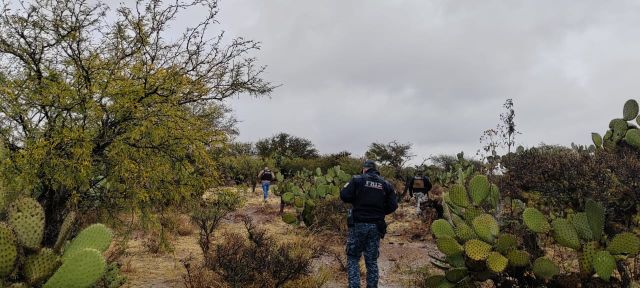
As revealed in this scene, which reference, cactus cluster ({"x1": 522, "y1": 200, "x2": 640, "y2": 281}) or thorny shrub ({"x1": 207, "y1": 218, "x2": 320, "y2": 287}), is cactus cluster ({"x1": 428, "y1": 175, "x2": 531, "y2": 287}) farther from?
thorny shrub ({"x1": 207, "y1": 218, "x2": 320, "y2": 287})

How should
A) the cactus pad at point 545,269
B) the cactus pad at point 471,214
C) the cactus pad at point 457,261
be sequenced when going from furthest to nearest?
1. the cactus pad at point 471,214
2. the cactus pad at point 457,261
3. the cactus pad at point 545,269

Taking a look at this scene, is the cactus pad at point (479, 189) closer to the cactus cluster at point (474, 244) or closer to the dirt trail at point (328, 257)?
the cactus cluster at point (474, 244)

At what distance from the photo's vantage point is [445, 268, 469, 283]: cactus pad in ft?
15.4

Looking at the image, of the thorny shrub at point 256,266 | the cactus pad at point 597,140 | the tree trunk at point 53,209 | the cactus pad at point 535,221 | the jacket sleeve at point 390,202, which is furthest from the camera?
the cactus pad at point 597,140

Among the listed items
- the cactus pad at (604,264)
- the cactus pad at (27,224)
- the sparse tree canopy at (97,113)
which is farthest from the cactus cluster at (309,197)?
the cactus pad at (27,224)

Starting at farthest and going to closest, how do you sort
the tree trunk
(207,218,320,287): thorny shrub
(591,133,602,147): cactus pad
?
(591,133,602,147): cactus pad
the tree trunk
(207,218,320,287): thorny shrub

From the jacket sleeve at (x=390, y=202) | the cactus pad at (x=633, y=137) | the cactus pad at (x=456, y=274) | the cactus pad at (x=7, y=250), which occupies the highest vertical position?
the cactus pad at (x=633, y=137)

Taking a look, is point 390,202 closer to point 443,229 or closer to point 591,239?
point 443,229

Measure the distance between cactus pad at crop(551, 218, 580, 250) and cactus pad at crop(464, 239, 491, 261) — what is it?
0.63 m

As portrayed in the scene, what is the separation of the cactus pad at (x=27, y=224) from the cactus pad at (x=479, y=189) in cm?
428

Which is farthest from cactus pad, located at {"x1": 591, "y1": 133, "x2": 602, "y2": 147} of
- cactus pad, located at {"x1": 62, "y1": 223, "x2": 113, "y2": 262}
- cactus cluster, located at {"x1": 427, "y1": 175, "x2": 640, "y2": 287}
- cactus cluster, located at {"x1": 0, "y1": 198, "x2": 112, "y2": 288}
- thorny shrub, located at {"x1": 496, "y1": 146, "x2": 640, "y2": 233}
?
cactus cluster, located at {"x1": 0, "y1": 198, "x2": 112, "y2": 288}

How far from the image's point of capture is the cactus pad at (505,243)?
443 centimetres

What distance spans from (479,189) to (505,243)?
1.05 meters

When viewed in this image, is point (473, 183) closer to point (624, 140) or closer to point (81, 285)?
point (81, 285)
